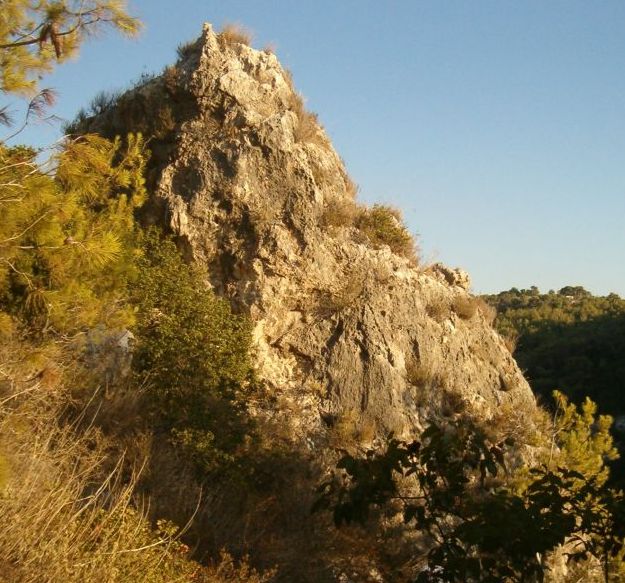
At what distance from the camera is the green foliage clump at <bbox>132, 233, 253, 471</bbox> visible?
880 cm

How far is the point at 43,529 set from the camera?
4.30m

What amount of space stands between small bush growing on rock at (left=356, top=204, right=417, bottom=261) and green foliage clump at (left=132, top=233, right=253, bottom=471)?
287 cm

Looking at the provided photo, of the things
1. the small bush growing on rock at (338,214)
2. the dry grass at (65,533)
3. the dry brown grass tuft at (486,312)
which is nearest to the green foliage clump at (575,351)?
the dry brown grass tuft at (486,312)

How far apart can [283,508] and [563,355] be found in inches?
1211

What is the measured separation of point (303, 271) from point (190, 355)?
236cm

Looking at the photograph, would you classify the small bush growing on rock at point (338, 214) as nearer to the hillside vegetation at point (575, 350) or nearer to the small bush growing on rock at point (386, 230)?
the small bush growing on rock at point (386, 230)

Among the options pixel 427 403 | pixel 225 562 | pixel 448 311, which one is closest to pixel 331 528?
pixel 225 562

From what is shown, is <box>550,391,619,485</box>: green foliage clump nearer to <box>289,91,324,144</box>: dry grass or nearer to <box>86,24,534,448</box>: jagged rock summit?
<box>86,24,534,448</box>: jagged rock summit

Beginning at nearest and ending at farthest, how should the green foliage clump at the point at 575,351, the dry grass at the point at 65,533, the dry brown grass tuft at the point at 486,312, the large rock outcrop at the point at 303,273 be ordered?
the dry grass at the point at 65,533 → the large rock outcrop at the point at 303,273 → the dry brown grass tuft at the point at 486,312 → the green foliage clump at the point at 575,351

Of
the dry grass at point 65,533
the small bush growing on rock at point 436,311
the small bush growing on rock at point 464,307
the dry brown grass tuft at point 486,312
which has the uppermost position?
the dry brown grass tuft at point 486,312

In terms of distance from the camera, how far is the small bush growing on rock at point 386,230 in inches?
476

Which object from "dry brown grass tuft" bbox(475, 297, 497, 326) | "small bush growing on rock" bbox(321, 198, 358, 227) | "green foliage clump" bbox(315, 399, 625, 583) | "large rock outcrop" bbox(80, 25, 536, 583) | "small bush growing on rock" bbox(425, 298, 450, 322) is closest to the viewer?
"green foliage clump" bbox(315, 399, 625, 583)

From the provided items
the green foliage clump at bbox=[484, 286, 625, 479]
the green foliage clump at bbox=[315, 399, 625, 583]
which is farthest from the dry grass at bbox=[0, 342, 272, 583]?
the green foliage clump at bbox=[484, 286, 625, 479]

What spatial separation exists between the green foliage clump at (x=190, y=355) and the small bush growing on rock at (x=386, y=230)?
9.42 ft
